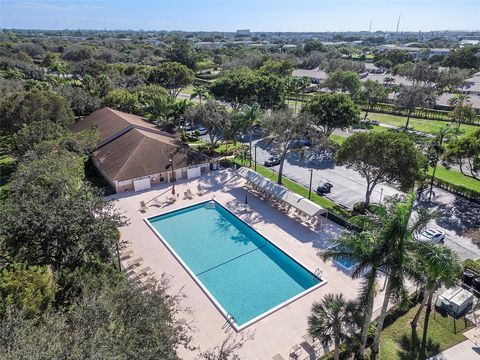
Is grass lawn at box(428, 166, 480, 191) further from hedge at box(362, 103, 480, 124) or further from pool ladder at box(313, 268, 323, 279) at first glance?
hedge at box(362, 103, 480, 124)

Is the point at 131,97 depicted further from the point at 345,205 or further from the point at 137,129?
the point at 345,205

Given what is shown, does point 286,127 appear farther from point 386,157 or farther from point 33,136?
point 33,136

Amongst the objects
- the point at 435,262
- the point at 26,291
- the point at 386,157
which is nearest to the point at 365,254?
the point at 435,262

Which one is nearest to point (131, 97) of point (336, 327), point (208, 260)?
point (208, 260)

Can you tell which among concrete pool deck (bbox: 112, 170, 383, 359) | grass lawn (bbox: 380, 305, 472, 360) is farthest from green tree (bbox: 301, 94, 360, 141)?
grass lawn (bbox: 380, 305, 472, 360)

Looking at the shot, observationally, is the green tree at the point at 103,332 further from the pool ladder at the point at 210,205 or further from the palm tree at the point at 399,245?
the pool ladder at the point at 210,205

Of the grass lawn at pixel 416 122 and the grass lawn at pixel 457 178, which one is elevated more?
the grass lawn at pixel 416 122

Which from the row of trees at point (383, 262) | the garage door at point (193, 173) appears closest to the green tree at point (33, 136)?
the garage door at point (193, 173)
